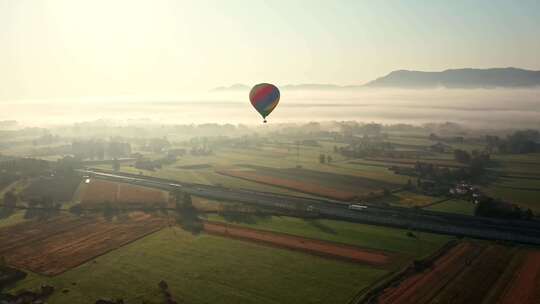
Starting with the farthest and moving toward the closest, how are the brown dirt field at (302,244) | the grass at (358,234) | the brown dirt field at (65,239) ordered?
the grass at (358,234) → the brown dirt field at (302,244) → the brown dirt field at (65,239)

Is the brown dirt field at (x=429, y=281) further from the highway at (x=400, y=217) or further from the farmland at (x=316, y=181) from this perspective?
the farmland at (x=316, y=181)

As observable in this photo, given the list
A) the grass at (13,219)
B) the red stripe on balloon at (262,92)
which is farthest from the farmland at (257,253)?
the red stripe on balloon at (262,92)

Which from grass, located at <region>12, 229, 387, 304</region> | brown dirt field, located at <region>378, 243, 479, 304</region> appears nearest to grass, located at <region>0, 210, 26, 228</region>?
grass, located at <region>12, 229, 387, 304</region>

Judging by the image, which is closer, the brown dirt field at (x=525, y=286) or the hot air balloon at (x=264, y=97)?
the brown dirt field at (x=525, y=286)

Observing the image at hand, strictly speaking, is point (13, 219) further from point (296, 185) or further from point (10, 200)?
point (296, 185)

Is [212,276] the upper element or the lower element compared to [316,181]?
lower

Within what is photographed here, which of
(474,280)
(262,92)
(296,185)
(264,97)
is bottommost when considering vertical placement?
(474,280)

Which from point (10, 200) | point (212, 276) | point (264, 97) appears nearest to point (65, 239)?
point (212, 276)
